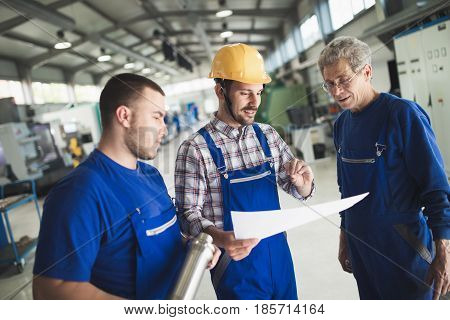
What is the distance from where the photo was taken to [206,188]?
102cm

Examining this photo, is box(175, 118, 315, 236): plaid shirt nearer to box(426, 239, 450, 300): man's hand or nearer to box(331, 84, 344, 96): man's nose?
box(331, 84, 344, 96): man's nose

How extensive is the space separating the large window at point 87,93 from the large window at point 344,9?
2.11 feet

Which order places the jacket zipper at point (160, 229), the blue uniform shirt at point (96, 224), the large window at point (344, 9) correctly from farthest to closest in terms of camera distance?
the large window at point (344, 9) → the jacket zipper at point (160, 229) → the blue uniform shirt at point (96, 224)

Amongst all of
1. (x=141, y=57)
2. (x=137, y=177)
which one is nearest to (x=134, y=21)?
(x=141, y=57)

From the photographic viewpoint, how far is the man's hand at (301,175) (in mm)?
917

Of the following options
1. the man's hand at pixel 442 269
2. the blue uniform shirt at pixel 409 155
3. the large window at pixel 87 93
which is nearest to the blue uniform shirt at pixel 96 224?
the large window at pixel 87 93

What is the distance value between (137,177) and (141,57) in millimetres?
316

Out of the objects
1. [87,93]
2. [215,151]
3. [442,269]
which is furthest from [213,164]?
[442,269]

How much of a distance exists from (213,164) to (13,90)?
0.53 metres

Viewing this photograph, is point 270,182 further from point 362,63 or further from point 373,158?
point 362,63

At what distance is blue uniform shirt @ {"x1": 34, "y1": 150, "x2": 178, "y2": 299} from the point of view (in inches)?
24.9

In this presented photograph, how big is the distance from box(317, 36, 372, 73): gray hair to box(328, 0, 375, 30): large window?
50 mm

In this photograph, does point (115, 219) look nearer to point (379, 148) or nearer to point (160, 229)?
point (160, 229)

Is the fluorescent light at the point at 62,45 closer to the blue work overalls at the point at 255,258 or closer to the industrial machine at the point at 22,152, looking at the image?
the industrial machine at the point at 22,152
